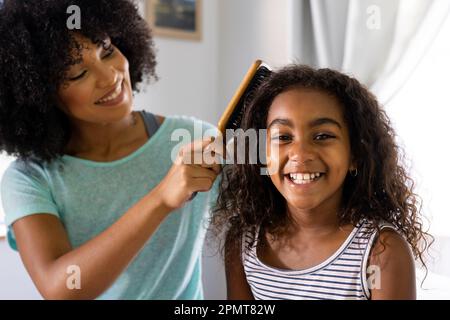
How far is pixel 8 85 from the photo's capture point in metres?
1.00

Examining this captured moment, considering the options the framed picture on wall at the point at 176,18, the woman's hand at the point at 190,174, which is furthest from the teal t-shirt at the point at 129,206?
the framed picture on wall at the point at 176,18

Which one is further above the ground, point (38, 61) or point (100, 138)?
point (38, 61)

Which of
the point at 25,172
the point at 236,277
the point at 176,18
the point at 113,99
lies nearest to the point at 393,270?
the point at 236,277

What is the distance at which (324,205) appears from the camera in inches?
35.9

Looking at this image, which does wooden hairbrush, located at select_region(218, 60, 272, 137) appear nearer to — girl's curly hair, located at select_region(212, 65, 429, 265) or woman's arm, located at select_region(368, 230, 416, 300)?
girl's curly hair, located at select_region(212, 65, 429, 265)

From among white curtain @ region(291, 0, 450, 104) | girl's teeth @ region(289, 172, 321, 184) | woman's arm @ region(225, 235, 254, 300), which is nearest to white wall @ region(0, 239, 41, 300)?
woman's arm @ region(225, 235, 254, 300)

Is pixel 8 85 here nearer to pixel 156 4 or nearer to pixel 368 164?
pixel 368 164

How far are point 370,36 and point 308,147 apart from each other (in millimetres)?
708

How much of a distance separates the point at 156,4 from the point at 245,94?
56.2 inches

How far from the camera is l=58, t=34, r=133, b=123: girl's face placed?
954mm

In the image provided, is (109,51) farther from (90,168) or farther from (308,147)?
(308,147)

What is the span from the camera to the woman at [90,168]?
34.2 inches

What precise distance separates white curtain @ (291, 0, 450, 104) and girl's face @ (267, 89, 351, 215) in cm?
52

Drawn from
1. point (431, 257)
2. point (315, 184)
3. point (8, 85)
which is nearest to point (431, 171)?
point (431, 257)
